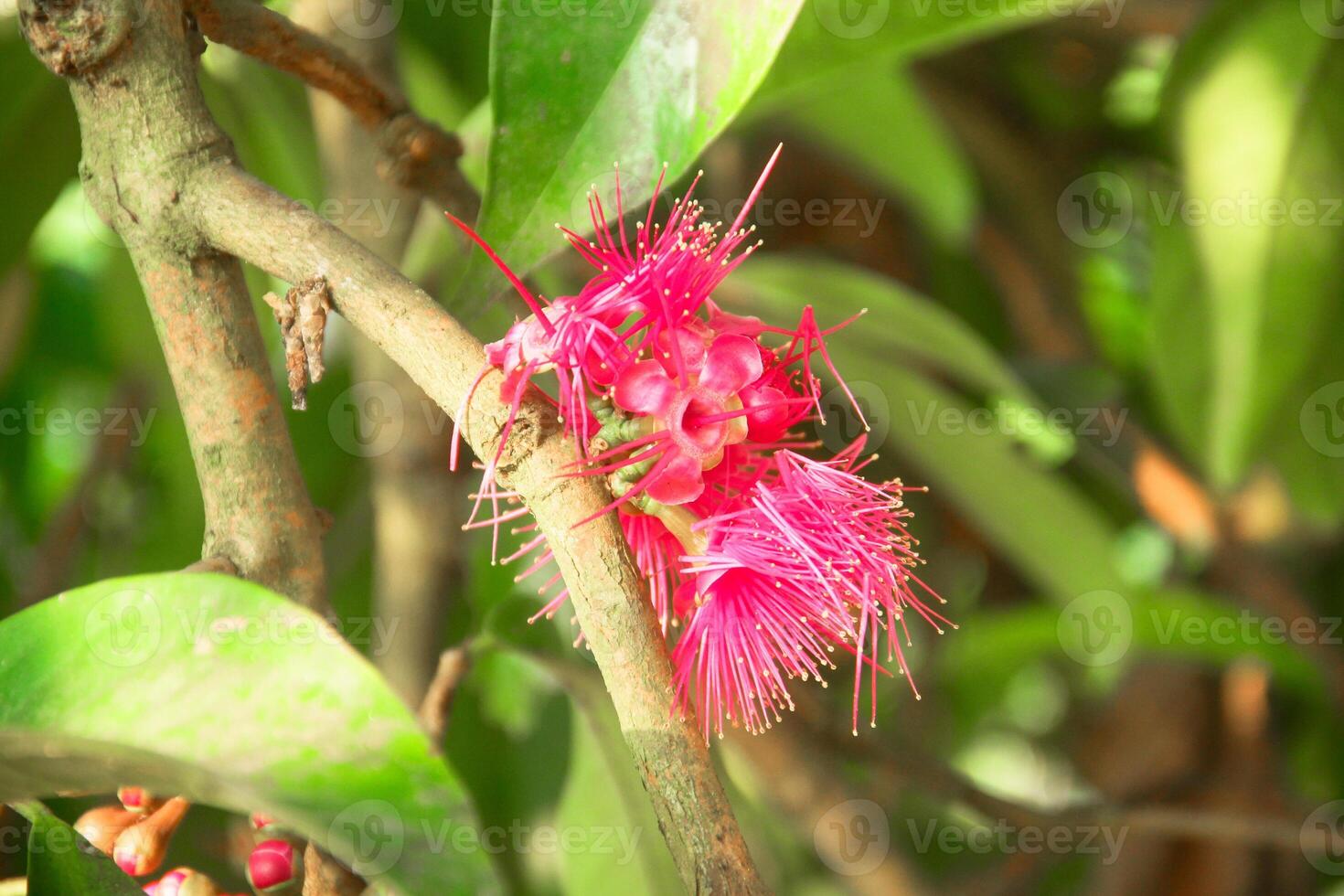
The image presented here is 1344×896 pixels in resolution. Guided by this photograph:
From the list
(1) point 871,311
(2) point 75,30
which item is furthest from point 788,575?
(1) point 871,311

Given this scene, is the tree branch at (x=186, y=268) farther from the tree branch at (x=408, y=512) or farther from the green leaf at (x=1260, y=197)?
the green leaf at (x=1260, y=197)

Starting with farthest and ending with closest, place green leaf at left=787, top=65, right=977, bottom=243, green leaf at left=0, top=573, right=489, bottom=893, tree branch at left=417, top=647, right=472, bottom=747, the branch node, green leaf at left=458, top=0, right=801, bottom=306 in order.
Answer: green leaf at left=787, top=65, right=977, bottom=243 < tree branch at left=417, top=647, right=472, bottom=747 < green leaf at left=458, top=0, right=801, bottom=306 < the branch node < green leaf at left=0, top=573, right=489, bottom=893

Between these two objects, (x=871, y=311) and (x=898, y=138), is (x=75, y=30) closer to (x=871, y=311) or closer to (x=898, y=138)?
(x=871, y=311)

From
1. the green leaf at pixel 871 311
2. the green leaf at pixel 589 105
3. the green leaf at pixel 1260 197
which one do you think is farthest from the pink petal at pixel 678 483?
the green leaf at pixel 1260 197

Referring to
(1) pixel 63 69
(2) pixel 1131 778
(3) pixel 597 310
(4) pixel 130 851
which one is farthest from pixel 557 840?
(2) pixel 1131 778

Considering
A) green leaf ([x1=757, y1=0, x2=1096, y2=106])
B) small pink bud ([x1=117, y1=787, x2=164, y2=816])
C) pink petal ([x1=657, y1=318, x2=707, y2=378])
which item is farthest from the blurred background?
small pink bud ([x1=117, y1=787, x2=164, y2=816])

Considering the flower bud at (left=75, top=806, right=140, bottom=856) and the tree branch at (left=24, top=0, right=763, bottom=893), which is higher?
the tree branch at (left=24, top=0, right=763, bottom=893)

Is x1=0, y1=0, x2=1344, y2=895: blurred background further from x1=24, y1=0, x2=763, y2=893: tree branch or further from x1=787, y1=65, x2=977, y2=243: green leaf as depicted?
x1=24, y1=0, x2=763, y2=893: tree branch
